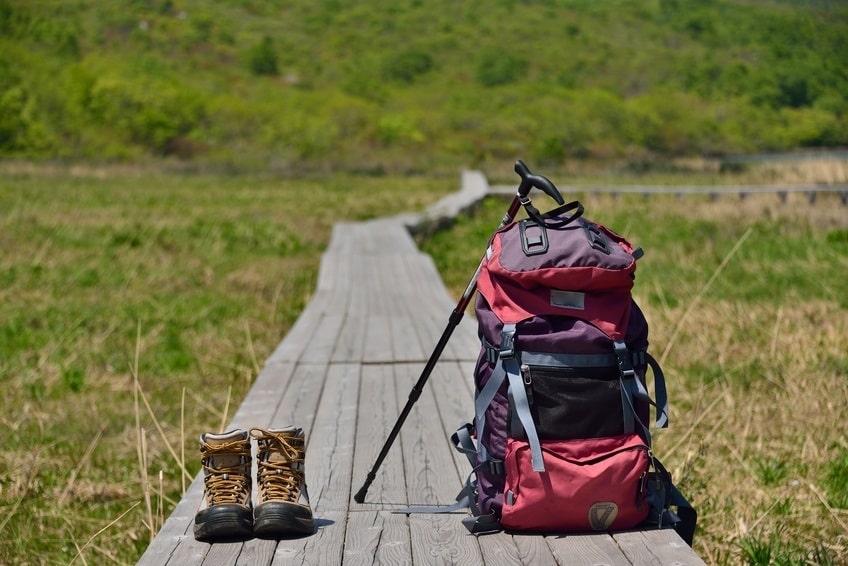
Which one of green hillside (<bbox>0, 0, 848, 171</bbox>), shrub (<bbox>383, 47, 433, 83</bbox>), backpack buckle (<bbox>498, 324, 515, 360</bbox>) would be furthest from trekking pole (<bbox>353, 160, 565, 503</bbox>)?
shrub (<bbox>383, 47, 433, 83</bbox>)

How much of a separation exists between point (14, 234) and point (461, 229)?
7667mm

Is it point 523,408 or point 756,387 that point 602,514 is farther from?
point 756,387

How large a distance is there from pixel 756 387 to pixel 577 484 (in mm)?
3269

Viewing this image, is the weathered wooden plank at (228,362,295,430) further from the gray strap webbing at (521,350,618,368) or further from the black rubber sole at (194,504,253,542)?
the gray strap webbing at (521,350,618,368)

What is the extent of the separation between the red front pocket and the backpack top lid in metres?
0.35

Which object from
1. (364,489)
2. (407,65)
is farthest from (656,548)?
(407,65)

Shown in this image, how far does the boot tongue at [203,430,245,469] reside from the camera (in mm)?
3199

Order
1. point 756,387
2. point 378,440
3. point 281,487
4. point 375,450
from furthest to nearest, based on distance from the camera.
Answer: point 756,387, point 378,440, point 375,450, point 281,487

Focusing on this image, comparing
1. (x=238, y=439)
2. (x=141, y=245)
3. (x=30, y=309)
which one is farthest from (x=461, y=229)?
(x=238, y=439)

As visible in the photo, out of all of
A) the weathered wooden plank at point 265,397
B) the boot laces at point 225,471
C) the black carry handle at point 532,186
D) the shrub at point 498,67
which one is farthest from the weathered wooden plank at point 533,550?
the shrub at point 498,67

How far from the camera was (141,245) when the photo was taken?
13742 mm

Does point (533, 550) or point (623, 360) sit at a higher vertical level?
point (623, 360)

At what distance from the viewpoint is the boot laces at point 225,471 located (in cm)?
319

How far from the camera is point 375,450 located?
4.12 m
